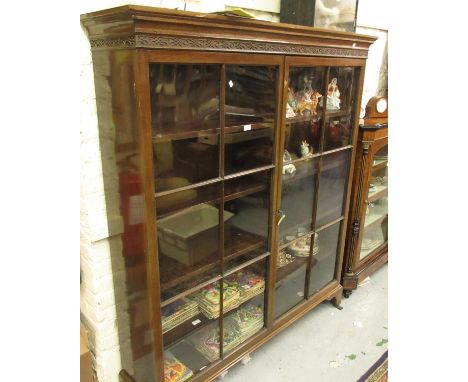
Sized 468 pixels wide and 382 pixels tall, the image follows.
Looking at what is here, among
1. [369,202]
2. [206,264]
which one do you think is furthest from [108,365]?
[369,202]

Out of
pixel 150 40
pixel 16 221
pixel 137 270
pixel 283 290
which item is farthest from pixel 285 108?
pixel 16 221

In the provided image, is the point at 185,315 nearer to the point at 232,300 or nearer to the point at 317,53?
the point at 232,300

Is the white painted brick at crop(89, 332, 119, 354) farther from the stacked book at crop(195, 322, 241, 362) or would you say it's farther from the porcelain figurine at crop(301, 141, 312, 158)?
the porcelain figurine at crop(301, 141, 312, 158)

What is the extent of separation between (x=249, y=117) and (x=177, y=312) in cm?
83

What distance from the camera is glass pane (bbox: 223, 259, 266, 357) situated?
5.30 feet

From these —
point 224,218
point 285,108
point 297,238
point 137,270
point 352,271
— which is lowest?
point 352,271

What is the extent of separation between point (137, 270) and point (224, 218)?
0.39 meters

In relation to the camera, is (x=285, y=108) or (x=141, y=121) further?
(x=285, y=108)

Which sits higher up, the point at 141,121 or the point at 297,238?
the point at 141,121

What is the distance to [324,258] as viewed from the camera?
205cm

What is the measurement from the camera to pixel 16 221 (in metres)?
0.54

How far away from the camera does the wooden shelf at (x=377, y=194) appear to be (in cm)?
223

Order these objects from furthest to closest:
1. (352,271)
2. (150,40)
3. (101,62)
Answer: (352,271) < (101,62) < (150,40)

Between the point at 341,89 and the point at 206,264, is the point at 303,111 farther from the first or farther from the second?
the point at 206,264
